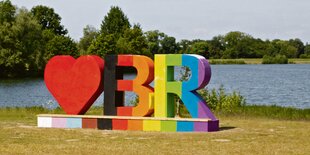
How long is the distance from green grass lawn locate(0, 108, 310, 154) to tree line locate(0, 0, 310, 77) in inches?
2261

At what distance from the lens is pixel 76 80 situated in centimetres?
2062

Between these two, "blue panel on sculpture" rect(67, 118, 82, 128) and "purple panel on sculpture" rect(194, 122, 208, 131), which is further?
"blue panel on sculpture" rect(67, 118, 82, 128)

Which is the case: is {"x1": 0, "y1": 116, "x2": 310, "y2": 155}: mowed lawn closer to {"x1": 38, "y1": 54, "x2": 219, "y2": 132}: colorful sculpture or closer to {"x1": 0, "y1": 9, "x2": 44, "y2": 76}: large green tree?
{"x1": 38, "y1": 54, "x2": 219, "y2": 132}: colorful sculpture

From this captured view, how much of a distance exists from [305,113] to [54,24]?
88.3m

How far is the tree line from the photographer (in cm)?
7700

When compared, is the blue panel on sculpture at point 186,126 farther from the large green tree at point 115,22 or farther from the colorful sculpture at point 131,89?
the large green tree at point 115,22

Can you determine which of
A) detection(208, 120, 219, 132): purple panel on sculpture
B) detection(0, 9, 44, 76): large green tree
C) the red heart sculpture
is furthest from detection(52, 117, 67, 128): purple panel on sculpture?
detection(0, 9, 44, 76): large green tree

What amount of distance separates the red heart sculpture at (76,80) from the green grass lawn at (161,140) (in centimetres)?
145

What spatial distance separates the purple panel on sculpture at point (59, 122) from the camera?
800 inches

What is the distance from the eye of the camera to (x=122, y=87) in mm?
20141

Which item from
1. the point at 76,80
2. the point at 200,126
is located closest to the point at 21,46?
the point at 76,80

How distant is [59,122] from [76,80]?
4.89 feet

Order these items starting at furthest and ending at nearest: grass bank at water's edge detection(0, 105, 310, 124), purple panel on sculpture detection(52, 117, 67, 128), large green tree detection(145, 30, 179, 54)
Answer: large green tree detection(145, 30, 179, 54) < grass bank at water's edge detection(0, 105, 310, 124) < purple panel on sculpture detection(52, 117, 67, 128)

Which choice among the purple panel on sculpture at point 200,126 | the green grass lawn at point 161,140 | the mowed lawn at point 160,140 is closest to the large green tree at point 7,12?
the green grass lawn at point 161,140
